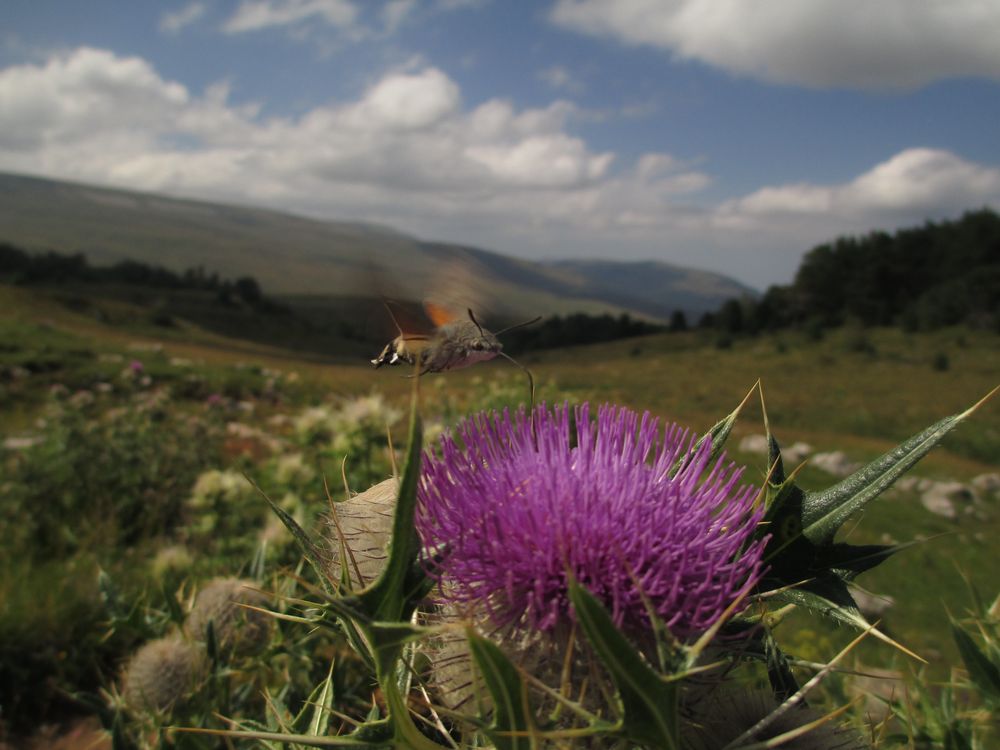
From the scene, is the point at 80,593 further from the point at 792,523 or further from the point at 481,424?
the point at 792,523

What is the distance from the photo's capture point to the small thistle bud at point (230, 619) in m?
3.19

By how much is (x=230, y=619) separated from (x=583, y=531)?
250cm

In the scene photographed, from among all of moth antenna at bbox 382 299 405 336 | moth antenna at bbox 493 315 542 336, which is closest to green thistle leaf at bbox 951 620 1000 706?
moth antenna at bbox 493 315 542 336

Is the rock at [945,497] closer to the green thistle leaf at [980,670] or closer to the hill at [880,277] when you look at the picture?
the green thistle leaf at [980,670]

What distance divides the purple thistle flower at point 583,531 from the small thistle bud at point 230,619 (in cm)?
188

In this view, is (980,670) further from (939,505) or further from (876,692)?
(939,505)

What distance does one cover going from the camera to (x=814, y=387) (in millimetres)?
51688

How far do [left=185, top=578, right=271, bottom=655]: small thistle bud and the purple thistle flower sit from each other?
6.16 ft

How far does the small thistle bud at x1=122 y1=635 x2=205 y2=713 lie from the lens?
2.98 metres

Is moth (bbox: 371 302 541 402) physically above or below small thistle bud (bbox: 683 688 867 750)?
above

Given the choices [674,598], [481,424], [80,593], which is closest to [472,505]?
[481,424]

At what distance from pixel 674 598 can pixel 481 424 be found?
0.74 metres

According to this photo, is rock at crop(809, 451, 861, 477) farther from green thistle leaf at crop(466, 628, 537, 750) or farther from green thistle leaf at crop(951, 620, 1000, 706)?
green thistle leaf at crop(466, 628, 537, 750)

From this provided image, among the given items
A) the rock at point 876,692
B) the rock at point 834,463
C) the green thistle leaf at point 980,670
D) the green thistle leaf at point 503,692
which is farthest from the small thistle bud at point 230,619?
the rock at point 834,463
